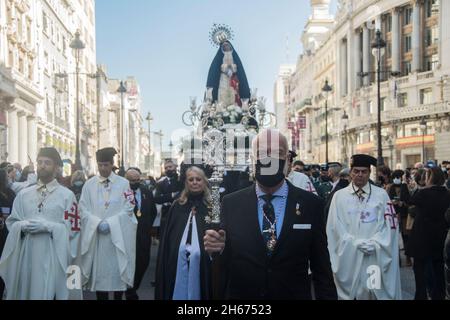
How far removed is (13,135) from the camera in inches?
1357

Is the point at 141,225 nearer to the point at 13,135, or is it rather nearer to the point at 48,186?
the point at 48,186

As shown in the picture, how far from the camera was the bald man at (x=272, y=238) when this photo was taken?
13.4ft

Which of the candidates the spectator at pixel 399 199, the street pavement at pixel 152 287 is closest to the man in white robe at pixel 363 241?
the street pavement at pixel 152 287

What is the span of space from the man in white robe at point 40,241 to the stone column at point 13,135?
2813cm

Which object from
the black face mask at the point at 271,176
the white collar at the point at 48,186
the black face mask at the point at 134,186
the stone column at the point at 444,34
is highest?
the stone column at the point at 444,34

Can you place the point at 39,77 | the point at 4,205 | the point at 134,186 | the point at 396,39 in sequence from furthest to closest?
the point at 396,39
the point at 39,77
the point at 134,186
the point at 4,205

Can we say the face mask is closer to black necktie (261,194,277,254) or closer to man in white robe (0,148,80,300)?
man in white robe (0,148,80,300)

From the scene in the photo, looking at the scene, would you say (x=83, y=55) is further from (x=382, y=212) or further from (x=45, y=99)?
(x=382, y=212)

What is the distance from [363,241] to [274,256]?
3195 mm

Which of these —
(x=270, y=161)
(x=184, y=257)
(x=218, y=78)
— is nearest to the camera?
(x=270, y=161)

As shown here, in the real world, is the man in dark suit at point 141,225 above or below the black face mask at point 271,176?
below

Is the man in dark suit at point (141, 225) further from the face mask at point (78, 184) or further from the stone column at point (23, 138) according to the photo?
the stone column at point (23, 138)

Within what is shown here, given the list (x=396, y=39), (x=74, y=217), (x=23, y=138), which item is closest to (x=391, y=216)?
(x=74, y=217)

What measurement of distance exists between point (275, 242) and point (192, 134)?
15.9 m
